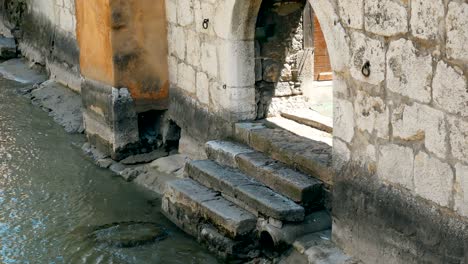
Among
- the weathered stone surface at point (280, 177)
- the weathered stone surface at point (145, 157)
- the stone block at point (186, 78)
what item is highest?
the stone block at point (186, 78)

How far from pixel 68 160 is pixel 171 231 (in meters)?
2.10

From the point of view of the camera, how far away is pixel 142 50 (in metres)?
7.86

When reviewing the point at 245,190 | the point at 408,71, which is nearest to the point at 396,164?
the point at 408,71

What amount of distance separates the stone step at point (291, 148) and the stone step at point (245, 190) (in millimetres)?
245

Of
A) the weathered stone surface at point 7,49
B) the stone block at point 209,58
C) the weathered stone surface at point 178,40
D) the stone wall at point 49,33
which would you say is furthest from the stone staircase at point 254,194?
the weathered stone surface at point 7,49

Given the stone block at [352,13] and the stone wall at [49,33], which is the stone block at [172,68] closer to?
the stone wall at [49,33]

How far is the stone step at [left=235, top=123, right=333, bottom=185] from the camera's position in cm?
573

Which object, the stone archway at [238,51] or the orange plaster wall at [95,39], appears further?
the orange plaster wall at [95,39]

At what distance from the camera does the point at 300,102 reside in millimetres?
6965

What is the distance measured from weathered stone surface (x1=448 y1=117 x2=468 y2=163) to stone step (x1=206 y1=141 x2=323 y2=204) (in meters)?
1.48

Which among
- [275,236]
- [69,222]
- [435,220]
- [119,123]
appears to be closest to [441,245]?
[435,220]

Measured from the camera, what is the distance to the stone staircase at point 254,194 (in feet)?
18.5

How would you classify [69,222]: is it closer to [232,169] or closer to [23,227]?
[23,227]

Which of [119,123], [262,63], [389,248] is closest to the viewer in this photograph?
[389,248]
